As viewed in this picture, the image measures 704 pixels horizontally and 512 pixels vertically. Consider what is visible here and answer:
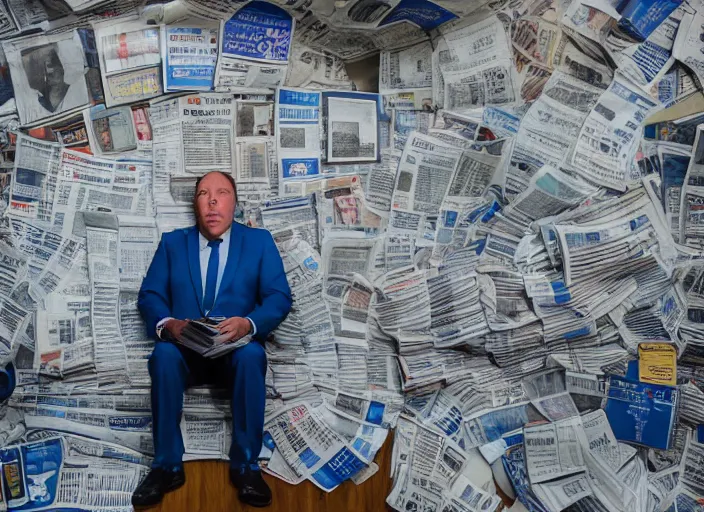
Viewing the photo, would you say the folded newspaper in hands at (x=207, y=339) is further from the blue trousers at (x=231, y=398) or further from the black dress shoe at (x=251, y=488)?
the black dress shoe at (x=251, y=488)

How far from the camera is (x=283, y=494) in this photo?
1.94 meters

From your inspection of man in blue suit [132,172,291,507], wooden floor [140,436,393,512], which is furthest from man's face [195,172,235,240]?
wooden floor [140,436,393,512]

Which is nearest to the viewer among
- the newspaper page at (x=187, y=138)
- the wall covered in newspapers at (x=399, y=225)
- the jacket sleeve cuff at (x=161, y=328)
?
the jacket sleeve cuff at (x=161, y=328)

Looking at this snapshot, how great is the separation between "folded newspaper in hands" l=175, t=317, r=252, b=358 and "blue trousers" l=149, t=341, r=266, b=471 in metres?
0.03

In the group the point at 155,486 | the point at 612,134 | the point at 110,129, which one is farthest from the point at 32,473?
the point at 612,134

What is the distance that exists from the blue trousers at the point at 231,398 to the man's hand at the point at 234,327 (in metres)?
0.04

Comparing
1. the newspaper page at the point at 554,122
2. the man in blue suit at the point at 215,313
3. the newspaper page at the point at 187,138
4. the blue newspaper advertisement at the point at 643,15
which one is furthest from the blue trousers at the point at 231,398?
the blue newspaper advertisement at the point at 643,15

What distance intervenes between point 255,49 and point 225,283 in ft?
2.11

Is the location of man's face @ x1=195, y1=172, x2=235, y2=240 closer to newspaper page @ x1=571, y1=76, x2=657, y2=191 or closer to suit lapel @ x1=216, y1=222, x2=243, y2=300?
suit lapel @ x1=216, y1=222, x2=243, y2=300

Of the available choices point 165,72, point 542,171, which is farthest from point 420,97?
point 165,72

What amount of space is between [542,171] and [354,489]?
1.01m

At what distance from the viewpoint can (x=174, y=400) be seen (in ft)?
5.99

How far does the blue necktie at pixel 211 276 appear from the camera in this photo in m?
1.95

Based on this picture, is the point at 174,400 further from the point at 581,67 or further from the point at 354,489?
the point at 581,67
